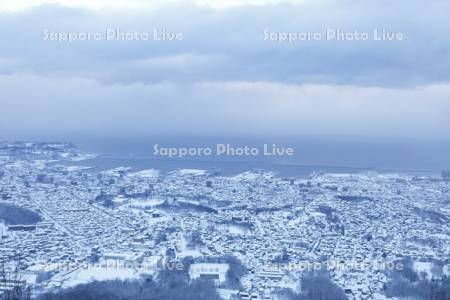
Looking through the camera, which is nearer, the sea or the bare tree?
the bare tree

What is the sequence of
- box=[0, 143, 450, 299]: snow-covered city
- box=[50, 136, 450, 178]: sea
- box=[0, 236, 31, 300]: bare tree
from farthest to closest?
box=[50, 136, 450, 178]: sea
box=[0, 143, 450, 299]: snow-covered city
box=[0, 236, 31, 300]: bare tree

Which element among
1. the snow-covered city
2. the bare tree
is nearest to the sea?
the snow-covered city

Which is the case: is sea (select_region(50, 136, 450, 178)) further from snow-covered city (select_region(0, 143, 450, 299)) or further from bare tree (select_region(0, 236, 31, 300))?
bare tree (select_region(0, 236, 31, 300))

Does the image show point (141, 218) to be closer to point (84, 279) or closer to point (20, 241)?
point (20, 241)

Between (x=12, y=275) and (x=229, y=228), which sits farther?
(x=229, y=228)

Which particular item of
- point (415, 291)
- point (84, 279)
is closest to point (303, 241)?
point (415, 291)

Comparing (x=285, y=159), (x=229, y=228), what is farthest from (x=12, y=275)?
(x=285, y=159)

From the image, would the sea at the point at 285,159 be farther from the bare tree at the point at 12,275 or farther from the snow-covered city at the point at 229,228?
the bare tree at the point at 12,275

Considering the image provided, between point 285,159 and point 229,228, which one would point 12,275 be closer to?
point 229,228

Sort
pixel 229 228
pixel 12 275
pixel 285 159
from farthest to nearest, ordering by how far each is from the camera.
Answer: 1. pixel 285 159
2. pixel 229 228
3. pixel 12 275

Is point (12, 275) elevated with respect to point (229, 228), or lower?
lower

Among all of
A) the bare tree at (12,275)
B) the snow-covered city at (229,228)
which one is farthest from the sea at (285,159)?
the bare tree at (12,275)
